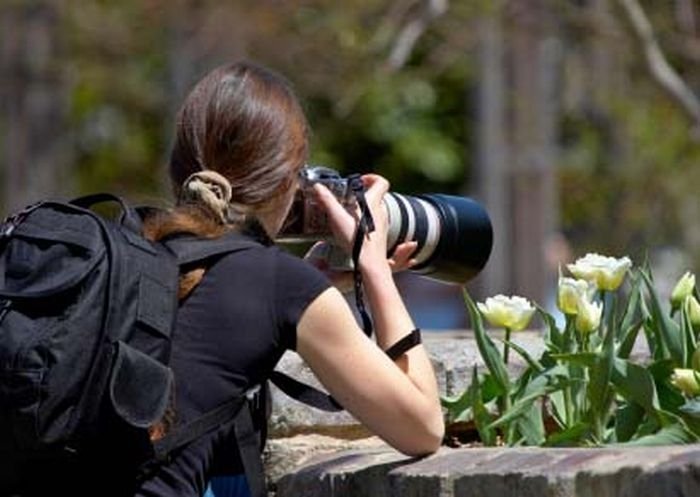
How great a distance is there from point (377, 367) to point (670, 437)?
531 mm

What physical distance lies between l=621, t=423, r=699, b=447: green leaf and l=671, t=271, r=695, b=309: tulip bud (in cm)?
36

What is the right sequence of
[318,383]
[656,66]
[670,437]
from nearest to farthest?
[670,437] < [318,383] < [656,66]

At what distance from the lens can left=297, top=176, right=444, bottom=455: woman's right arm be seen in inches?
157

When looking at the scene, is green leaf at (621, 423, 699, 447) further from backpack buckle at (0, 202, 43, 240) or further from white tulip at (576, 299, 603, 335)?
backpack buckle at (0, 202, 43, 240)

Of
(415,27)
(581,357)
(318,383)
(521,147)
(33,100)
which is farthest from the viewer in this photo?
(33,100)

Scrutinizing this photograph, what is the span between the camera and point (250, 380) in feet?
13.3

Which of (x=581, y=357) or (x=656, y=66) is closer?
(x=581, y=357)

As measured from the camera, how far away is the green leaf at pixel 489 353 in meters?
4.45

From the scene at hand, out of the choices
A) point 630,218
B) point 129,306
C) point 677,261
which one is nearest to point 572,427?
point 129,306

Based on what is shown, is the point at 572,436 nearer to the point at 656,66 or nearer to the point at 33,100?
the point at 656,66

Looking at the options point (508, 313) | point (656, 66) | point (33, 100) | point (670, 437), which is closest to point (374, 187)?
point (508, 313)

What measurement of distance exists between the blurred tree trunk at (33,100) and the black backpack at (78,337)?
12457mm

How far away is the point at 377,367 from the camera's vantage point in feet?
13.1

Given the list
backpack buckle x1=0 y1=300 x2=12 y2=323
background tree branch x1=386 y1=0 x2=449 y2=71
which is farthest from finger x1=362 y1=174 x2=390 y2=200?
background tree branch x1=386 y1=0 x2=449 y2=71
